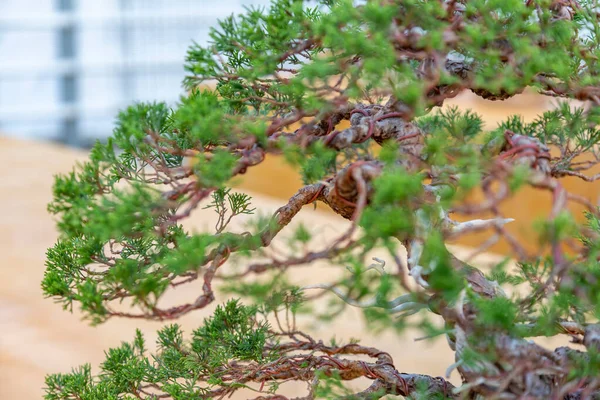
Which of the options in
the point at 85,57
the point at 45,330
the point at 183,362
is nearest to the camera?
the point at 183,362

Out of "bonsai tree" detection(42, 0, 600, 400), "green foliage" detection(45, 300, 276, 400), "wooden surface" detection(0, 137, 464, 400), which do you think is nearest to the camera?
"bonsai tree" detection(42, 0, 600, 400)

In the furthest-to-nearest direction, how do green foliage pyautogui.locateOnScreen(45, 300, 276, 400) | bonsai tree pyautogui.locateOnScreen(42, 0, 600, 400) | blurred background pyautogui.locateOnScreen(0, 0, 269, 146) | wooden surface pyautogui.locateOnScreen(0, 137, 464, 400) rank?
blurred background pyautogui.locateOnScreen(0, 0, 269, 146)
wooden surface pyautogui.locateOnScreen(0, 137, 464, 400)
green foliage pyautogui.locateOnScreen(45, 300, 276, 400)
bonsai tree pyautogui.locateOnScreen(42, 0, 600, 400)

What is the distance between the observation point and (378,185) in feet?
1.22

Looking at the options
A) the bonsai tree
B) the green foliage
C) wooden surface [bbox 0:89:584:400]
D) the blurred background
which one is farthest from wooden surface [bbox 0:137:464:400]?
the blurred background

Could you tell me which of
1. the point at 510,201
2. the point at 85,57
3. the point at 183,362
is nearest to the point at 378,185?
the point at 183,362

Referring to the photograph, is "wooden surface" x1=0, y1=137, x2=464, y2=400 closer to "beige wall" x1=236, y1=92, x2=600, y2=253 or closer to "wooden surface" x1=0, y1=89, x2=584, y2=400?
"wooden surface" x1=0, y1=89, x2=584, y2=400

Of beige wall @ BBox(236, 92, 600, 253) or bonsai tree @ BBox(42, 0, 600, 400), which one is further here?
beige wall @ BBox(236, 92, 600, 253)

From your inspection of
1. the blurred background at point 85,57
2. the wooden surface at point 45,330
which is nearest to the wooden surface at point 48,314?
the wooden surface at point 45,330

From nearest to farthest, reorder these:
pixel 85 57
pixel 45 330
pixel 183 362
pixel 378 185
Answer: pixel 378 185 < pixel 183 362 < pixel 45 330 < pixel 85 57

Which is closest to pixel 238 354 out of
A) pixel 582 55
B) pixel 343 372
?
pixel 343 372

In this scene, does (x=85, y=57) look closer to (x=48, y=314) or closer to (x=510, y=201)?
(x=48, y=314)

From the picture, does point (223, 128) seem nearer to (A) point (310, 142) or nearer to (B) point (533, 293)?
(A) point (310, 142)

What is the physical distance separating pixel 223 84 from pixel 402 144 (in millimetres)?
131

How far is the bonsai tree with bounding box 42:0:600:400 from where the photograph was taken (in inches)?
A: 14.6
